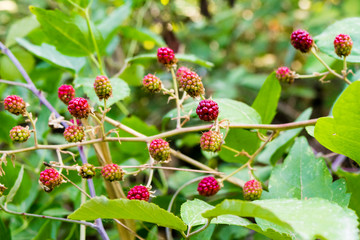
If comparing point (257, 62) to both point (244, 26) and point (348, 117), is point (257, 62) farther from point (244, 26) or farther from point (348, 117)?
point (348, 117)

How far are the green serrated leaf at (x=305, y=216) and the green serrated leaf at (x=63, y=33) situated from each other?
2.14ft

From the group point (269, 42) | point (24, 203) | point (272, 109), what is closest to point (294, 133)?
point (272, 109)

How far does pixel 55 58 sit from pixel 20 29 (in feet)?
0.78

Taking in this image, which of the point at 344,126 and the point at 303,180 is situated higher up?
the point at 344,126

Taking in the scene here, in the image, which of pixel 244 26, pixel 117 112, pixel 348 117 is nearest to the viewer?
pixel 348 117

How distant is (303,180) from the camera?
2.47 feet

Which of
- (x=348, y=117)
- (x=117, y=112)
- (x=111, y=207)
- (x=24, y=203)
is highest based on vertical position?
(x=348, y=117)

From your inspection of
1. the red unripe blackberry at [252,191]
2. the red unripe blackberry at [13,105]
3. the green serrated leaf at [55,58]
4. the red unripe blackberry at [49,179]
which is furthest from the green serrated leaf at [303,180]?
the green serrated leaf at [55,58]

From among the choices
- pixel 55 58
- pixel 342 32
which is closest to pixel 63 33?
pixel 55 58

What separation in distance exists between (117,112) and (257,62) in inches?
70.1

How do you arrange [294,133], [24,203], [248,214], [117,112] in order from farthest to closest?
[117,112]
[24,203]
[294,133]
[248,214]

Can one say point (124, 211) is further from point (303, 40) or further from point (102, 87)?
point (303, 40)

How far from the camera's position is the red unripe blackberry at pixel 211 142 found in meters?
0.63

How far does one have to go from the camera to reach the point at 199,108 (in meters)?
0.65
